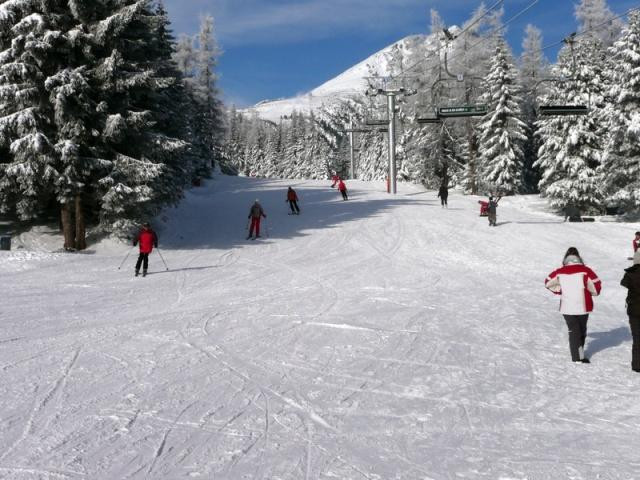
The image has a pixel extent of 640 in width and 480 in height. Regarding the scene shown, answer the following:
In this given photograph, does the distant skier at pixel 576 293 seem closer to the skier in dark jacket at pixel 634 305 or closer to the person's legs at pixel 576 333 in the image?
the person's legs at pixel 576 333

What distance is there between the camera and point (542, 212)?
35.6m

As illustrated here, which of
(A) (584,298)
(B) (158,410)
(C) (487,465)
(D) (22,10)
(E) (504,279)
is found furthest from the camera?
(D) (22,10)

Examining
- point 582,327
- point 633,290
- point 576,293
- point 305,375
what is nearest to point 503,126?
point 582,327

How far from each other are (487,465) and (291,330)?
5.33 metres

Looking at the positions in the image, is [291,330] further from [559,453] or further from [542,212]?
[542,212]

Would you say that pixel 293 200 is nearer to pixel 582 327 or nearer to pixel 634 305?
pixel 582 327

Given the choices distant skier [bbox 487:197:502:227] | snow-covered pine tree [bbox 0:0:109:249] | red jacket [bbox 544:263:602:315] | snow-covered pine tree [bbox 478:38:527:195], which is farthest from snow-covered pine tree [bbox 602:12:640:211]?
snow-covered pine tree [bbox 0:0:109:249]

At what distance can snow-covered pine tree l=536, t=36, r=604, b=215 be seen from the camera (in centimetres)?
3309

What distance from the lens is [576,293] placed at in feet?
24.8

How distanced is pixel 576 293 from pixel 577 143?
3021 cm

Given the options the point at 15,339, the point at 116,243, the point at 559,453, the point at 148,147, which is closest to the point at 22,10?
the point at 148,147

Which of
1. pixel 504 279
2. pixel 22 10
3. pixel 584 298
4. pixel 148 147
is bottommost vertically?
pixel 504 279

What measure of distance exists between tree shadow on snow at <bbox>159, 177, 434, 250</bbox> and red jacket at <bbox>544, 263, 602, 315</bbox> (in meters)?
15.4

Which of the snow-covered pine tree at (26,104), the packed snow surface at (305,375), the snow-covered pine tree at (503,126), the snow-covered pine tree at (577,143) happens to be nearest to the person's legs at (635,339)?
the packed snow surface at (305,375)
